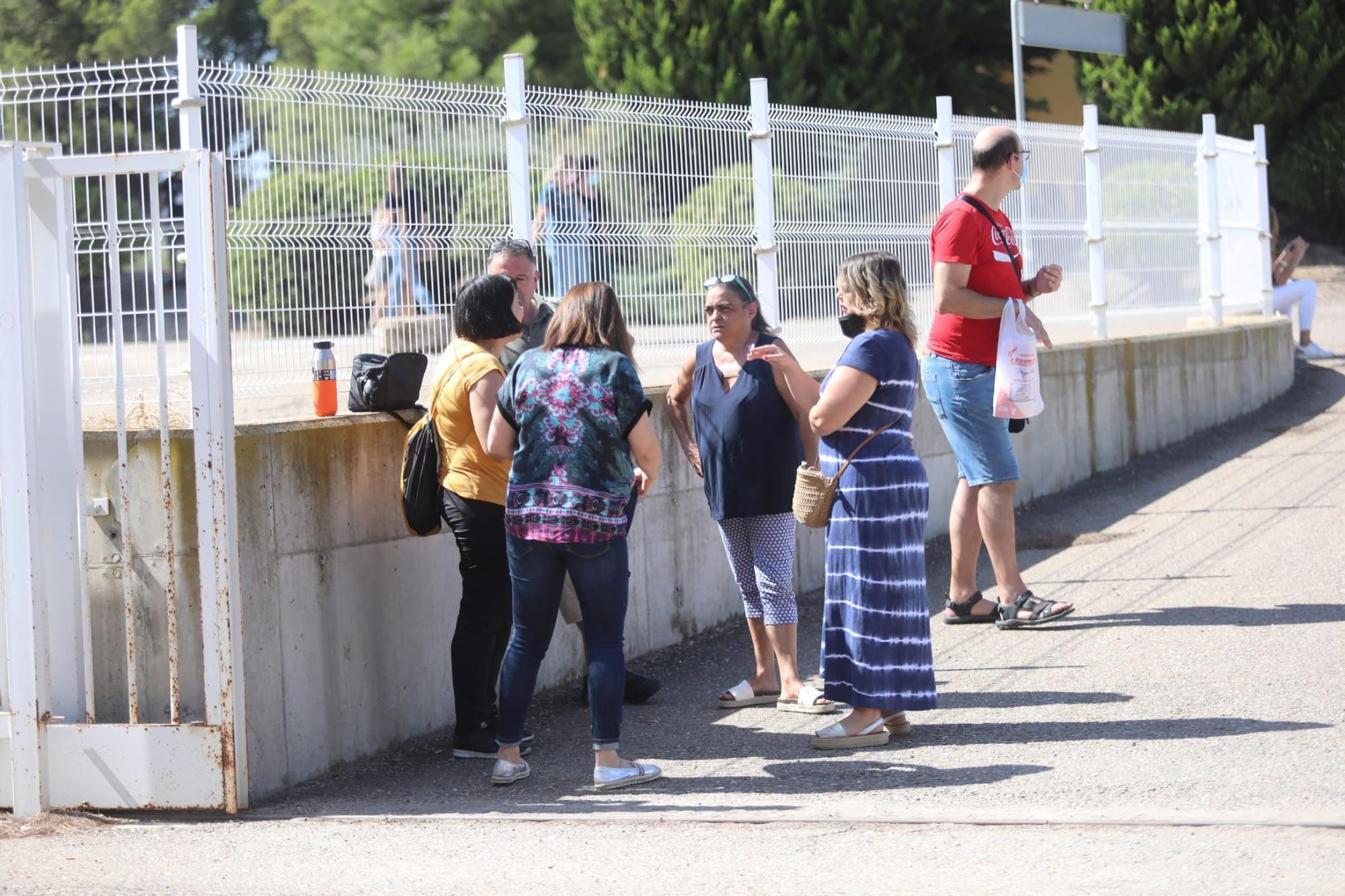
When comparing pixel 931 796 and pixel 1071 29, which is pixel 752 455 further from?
pixel 1071 29

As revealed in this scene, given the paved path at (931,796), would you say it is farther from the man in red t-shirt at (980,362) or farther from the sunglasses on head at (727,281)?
the sunglasses on head at (727,281)

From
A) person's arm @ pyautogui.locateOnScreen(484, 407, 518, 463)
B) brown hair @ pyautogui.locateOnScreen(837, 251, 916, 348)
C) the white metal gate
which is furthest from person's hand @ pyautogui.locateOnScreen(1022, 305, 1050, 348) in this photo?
the white metal gate

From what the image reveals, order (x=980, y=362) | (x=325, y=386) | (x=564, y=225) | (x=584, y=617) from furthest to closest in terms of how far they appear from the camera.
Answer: (x=564, y=225) < (x=980, y=362) < (x=325, y=386) < (x=584, y=617)

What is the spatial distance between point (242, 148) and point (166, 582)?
1.92 meters

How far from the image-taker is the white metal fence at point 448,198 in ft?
21.4

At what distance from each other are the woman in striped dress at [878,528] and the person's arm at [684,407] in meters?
0.88

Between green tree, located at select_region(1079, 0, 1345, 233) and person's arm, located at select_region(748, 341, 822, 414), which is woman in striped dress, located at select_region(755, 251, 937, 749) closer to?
person's arm, located at select_region(748, 341, 822, 414)

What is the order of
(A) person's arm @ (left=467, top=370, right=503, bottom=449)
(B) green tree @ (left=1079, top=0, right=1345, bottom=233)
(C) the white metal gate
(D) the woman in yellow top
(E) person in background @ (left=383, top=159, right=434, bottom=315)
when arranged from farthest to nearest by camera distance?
(B) green tree @ (left=1079, top=0, right=1345, bottom=233)
(E) person in background @ (left=383, top=159, right=434, bottom=315)
(D) the woman in yellow top
(A) person's arm @ (left=467, top=370, right=503, bottom=449)
(C) the white metal gate

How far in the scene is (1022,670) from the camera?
706 centimetres

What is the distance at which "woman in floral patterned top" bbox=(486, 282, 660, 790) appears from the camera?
217 inches

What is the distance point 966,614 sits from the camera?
8078mm

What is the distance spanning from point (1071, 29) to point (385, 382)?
33.7 feet

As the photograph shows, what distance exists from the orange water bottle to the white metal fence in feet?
1.58

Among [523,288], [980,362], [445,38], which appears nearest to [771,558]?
[523,288]
